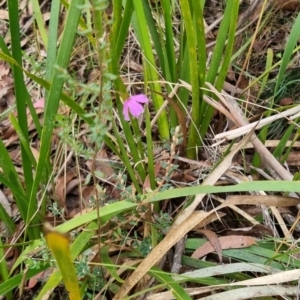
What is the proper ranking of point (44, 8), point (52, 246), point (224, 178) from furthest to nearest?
point (44, 8), point (224, 178), point (52, 246)

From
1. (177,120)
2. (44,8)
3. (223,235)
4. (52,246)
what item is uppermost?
(44,8)

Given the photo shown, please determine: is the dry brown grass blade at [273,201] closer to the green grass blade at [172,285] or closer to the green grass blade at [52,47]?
the green grass blade at [172,285]

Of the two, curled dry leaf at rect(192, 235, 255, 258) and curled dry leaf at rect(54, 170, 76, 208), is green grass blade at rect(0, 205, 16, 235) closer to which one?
curled dry leaf at rect(54, 170, 76, 208)

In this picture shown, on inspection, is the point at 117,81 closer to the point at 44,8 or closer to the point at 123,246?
the point at 123,246

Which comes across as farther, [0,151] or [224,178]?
[224,178]

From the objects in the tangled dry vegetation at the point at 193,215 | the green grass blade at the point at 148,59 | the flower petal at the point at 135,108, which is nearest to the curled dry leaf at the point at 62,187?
the tangled dry vegetation at the point at 193,215

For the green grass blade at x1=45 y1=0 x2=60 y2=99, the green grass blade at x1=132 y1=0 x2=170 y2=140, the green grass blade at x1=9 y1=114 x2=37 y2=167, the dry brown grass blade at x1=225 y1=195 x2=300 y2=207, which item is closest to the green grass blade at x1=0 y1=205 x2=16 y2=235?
the green grass blade at x1=9 y1=114 x2=37 y2=167

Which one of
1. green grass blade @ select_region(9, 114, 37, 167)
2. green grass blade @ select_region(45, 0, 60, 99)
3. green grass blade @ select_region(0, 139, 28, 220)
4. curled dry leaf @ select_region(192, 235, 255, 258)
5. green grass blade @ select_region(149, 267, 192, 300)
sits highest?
green grass blade @ select_region(45, 0, 60, 99)

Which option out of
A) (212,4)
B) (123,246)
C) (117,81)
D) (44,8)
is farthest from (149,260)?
(44,8)
